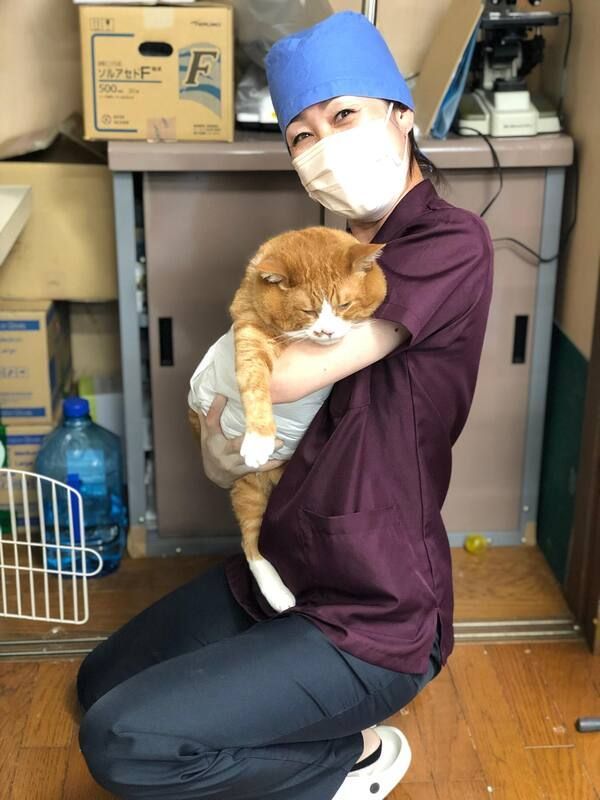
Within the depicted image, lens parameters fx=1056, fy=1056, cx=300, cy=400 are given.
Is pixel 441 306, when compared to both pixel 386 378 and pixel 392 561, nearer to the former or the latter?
pixel 386 378

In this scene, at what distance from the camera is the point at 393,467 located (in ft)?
5.48

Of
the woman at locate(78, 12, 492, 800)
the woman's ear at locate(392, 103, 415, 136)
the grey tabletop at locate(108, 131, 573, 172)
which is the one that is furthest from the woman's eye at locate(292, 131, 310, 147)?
the grey tabletop at locate(108, 131, 573, 172)

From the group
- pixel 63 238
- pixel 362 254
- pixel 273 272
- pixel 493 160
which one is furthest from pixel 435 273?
pixel 63 238

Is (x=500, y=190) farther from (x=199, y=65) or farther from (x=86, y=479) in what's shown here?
(x=86, y=479)

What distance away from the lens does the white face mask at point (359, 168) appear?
5.41 ft

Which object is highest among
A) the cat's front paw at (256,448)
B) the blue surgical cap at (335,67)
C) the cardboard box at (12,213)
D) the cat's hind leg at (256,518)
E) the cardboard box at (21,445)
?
the blue surgical cap at (335,67)

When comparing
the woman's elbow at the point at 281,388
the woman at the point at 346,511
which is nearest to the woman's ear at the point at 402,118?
the woman at the point at 346,511

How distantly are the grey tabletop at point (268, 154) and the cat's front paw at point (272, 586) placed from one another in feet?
2.93

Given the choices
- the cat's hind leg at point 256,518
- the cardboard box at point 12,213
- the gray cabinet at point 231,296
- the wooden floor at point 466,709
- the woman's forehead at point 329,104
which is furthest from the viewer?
the gray cabinet at point 231,296

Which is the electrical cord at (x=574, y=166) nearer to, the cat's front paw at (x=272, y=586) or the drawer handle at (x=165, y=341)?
the drawer handle at (x=165, y=341)

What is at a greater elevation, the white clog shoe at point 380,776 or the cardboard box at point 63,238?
the cardboard box at point 63,238

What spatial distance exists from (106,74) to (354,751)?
1.43 m

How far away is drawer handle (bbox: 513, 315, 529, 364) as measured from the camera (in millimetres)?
2453

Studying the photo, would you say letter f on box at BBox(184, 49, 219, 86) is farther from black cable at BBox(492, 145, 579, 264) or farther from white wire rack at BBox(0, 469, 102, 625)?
white wire rack at BBox(0, 469, 102, 625)
